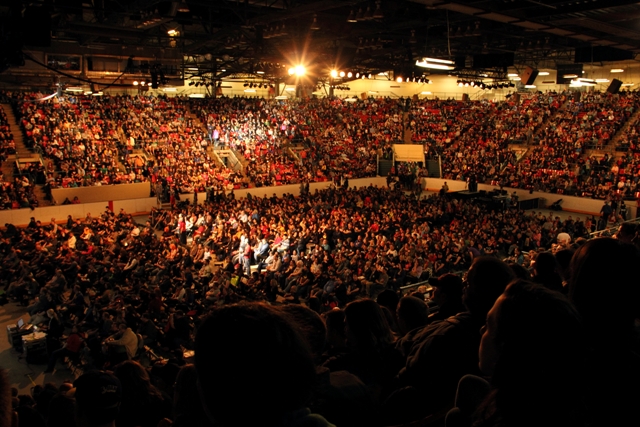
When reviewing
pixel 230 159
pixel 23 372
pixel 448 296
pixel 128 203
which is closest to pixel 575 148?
pixel 230 159

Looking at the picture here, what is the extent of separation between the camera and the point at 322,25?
15008mm

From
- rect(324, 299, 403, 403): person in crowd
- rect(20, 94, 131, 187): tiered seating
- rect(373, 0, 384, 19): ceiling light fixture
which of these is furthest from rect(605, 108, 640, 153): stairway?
rect(324, 299, 403, 403): person in crowd

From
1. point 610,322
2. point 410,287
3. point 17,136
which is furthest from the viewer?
point 17,136

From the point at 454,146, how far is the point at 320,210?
685 inches

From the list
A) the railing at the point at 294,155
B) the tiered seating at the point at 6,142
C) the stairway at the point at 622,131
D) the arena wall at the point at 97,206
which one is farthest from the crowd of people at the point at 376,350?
the stairway at the point at 622,131

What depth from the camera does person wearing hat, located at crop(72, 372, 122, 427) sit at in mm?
2438

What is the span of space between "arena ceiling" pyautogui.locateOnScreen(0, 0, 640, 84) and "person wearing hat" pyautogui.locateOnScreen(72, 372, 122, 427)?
833 centimetres

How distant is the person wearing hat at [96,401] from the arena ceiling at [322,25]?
8.33m

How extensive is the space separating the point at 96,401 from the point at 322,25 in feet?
46.3

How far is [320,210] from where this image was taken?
756 inches

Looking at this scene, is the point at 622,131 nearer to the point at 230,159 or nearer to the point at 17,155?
the point at 230,159

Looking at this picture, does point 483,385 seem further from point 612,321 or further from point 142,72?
point 142,72

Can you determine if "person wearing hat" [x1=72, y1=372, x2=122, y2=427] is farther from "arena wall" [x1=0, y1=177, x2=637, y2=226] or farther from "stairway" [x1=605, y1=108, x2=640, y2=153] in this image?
"stairway" [x1=605, y1=108, x2=640, y2=153]

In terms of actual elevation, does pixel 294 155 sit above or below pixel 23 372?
Result: above
